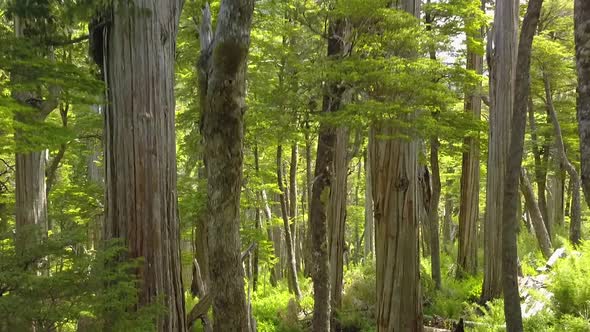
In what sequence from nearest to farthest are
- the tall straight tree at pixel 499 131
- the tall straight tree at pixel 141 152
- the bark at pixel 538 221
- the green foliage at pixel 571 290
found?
the tall straight tree at pixel 141 152, the green foliage at pixel 571 290, the tall straight tree at pixel 499 131, the bark at pixel 538 221

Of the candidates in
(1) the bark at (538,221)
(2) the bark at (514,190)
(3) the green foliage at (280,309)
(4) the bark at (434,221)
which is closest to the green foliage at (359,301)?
(3) the green foliage at (280,309)

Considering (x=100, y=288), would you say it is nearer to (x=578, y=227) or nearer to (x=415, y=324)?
(x=415, y=324)

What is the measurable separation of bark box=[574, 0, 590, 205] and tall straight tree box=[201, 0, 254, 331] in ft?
10.5

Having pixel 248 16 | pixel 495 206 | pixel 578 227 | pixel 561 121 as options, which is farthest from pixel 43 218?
pixel 561 121

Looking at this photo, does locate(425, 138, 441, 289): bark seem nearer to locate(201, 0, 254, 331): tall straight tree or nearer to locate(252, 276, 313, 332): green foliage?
locate(252, 276, 313, 332): green foliage

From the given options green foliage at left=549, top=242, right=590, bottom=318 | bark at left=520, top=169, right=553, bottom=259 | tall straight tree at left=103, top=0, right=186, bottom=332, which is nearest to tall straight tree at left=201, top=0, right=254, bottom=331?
tall straight tree at left=103, top=0, right=186, bottom=332

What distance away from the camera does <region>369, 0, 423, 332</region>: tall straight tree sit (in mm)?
7676

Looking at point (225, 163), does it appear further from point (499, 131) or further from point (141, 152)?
point (499, 131)

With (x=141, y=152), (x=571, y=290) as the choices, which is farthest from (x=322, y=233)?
(x=141, y=152)

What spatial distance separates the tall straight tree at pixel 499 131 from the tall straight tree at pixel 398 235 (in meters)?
4.14

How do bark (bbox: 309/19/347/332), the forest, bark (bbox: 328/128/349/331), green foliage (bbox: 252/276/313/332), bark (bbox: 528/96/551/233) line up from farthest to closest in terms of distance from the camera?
bark (bbox: 528/96/551/233), green foliage (bbox: 252/276/313/332), bark (bbox: 328/128/349/331), bark (bbox: 309/19/347/332), the forest

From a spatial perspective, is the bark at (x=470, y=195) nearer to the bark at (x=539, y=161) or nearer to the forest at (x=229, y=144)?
the forest at (x=229, y=144)

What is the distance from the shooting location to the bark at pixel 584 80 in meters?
3.40

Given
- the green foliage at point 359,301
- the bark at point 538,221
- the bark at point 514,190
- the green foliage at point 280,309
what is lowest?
the green foliage at point 280,309
